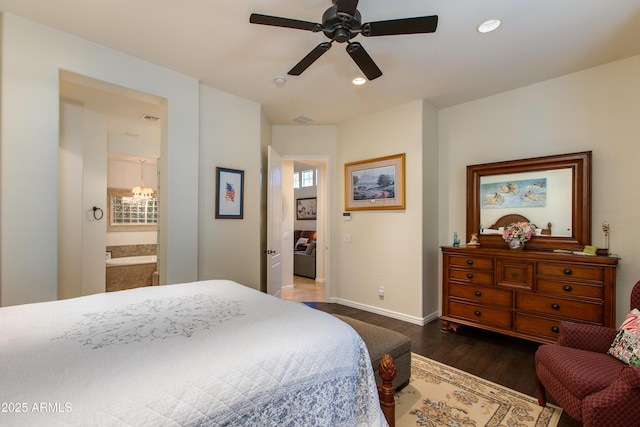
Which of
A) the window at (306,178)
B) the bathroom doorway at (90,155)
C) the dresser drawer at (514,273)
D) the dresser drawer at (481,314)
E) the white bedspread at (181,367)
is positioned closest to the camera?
the white bedspread at (181,367)

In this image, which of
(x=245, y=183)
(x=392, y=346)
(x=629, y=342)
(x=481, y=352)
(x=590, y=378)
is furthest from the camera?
(x=245, y=183)

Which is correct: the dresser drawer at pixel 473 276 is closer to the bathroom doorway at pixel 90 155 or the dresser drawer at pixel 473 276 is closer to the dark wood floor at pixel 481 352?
the dark wood floor at pixel 481 352

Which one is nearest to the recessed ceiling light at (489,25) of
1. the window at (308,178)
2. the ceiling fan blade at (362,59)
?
the ceiling fan blade at (362,59)

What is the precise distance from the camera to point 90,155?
408cm

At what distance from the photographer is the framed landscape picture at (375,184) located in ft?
12.7

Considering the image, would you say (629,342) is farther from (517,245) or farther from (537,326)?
(517,245)

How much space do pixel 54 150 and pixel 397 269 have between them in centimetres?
366

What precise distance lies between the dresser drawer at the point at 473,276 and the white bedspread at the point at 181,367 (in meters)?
2.35

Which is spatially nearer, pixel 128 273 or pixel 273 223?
pixel 273 223

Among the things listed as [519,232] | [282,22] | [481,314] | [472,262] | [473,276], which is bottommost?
[481,314]

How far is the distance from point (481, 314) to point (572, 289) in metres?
0.84

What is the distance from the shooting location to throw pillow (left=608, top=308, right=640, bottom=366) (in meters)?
1.69

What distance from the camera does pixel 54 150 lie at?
2369 mm

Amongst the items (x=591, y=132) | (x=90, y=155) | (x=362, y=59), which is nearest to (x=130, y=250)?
(x=90, y=155)
